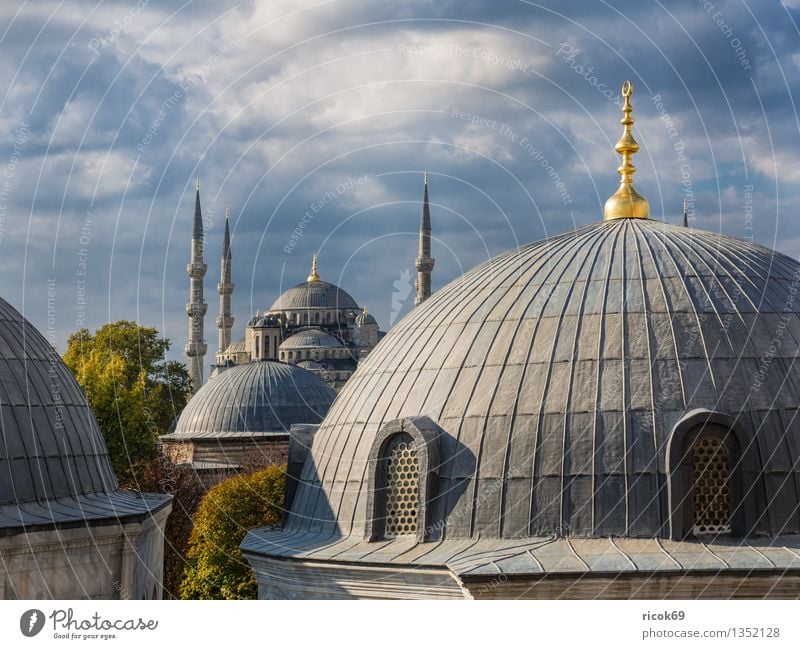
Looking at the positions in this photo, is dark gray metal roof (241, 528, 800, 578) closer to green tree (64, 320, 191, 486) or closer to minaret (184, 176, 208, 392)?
green tree (64, 320, 191, 486)

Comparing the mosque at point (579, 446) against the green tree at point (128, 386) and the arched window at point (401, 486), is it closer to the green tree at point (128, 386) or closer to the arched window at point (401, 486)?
the arched window at point (401, 486)

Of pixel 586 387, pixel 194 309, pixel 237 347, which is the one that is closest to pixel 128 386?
pixel 194 309

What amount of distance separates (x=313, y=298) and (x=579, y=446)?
95.5 meters

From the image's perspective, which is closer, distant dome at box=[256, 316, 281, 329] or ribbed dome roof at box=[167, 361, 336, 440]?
ribbed dome roof at box=[167, 361, 336, 440]

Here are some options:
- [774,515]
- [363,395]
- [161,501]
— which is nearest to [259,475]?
[161,501]

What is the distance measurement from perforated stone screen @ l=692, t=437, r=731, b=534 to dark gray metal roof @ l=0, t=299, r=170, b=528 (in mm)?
8028

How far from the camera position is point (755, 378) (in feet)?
54.9

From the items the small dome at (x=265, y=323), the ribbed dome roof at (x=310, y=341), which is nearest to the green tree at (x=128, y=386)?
the small dome at (x=265, y=323)

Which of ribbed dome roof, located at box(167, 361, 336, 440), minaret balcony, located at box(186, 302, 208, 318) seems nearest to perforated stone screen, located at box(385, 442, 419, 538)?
ribbed dome roof, located at box(167, 361, 336, 440)

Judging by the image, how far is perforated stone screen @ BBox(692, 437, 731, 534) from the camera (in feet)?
52.5

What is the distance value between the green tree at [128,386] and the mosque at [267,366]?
95.9 inches

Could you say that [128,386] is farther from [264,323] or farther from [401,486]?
[401,486]

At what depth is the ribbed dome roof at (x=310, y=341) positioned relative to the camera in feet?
319

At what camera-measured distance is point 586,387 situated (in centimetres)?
1673
